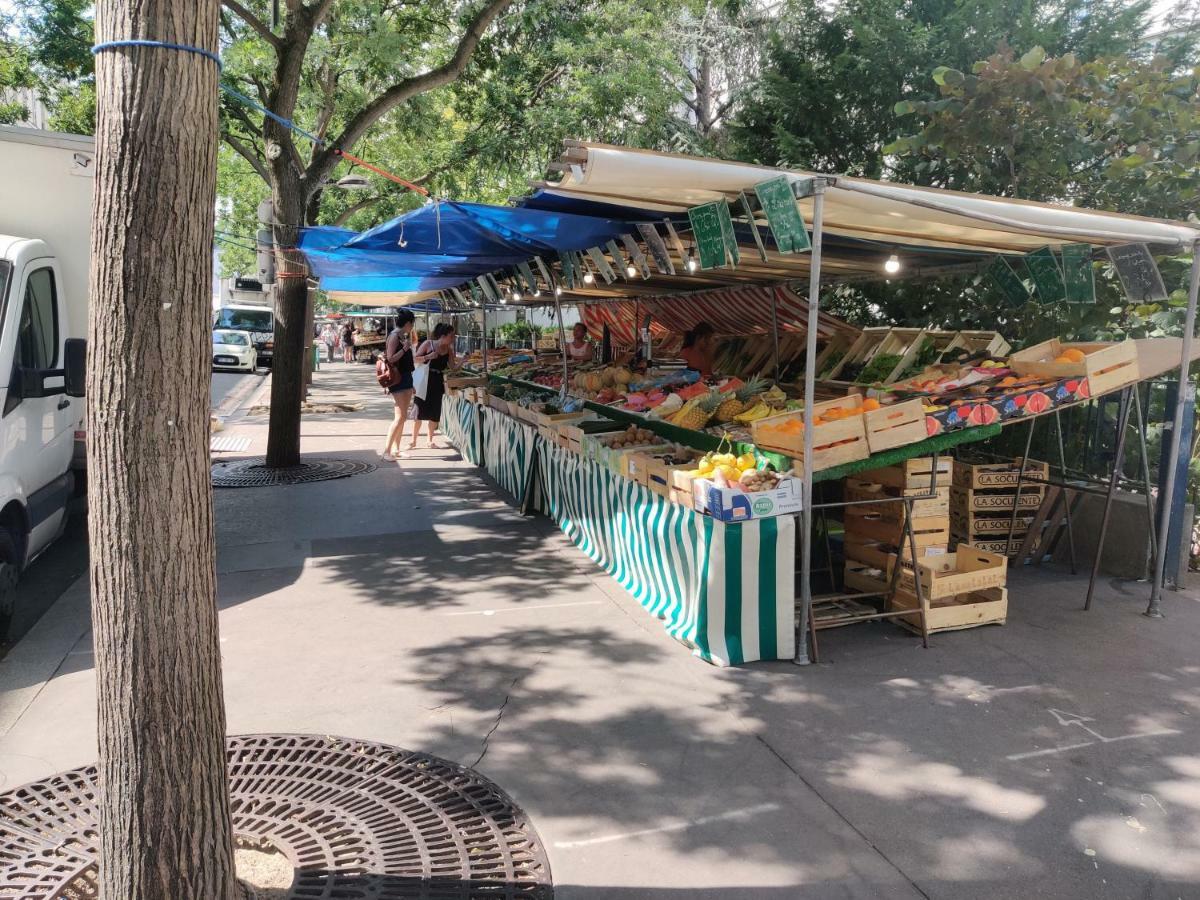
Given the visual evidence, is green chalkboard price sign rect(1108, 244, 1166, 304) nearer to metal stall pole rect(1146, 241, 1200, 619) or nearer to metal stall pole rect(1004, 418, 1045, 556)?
metal stall pole rect(1146, 241, 1200, 619)

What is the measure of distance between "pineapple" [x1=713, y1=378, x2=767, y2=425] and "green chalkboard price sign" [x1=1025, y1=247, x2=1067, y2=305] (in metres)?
2.43

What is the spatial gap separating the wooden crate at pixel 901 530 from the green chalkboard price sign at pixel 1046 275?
2281 mm

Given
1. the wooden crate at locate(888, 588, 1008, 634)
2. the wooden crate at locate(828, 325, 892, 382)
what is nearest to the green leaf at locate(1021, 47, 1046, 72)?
the wooden crate at locate(828, 325, 892, 382)

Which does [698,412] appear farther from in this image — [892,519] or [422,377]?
[422,377]

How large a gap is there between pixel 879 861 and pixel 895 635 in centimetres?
264

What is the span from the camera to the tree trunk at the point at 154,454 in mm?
2324

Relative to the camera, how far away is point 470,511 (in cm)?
934

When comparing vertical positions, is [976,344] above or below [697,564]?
above

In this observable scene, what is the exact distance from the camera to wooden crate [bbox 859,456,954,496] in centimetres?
588

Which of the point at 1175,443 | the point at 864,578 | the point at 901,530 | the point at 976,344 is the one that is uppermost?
the point at 976,344

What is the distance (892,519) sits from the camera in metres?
6.10

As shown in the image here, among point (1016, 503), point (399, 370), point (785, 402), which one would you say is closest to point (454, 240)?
point (785, 402)

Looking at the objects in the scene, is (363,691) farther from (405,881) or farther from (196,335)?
(196,335)

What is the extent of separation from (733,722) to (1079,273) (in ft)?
15.8
